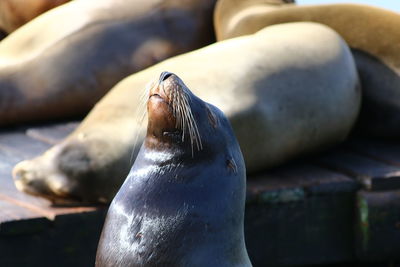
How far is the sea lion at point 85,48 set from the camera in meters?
6.48

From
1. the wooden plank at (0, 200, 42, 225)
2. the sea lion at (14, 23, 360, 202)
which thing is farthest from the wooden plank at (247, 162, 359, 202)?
the wooden plank at (0, 200, 42, 225)

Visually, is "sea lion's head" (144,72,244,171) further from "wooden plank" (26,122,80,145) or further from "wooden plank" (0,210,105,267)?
"wooden plank" (26,122,80,145)

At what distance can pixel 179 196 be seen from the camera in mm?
3527

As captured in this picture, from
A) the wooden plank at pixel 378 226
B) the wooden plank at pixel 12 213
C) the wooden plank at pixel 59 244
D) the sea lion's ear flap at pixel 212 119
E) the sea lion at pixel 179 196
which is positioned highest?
the sea lion's ear flap at pixel 212 119

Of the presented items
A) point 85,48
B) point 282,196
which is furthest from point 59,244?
point 85,48

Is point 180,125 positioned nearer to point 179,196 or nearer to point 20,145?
point 179,196

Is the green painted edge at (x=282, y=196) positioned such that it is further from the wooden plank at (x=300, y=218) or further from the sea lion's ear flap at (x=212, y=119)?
the sea lion's ear flap at (x=212, y=119)

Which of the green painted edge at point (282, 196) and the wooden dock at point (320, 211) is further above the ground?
the green painted edge at point (282, 196)

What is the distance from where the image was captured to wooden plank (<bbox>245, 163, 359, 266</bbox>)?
5199mm

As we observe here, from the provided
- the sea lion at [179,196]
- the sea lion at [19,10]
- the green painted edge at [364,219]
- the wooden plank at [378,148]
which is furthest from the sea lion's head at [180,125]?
the sea lion at [19,10]

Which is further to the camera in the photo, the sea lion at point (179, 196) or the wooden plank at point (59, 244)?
the wooden plank at point (59, 244)

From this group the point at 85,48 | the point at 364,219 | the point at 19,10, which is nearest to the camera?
the point at 364,219

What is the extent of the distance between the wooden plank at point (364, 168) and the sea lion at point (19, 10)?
7.79 ft

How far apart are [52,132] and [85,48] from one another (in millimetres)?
615
